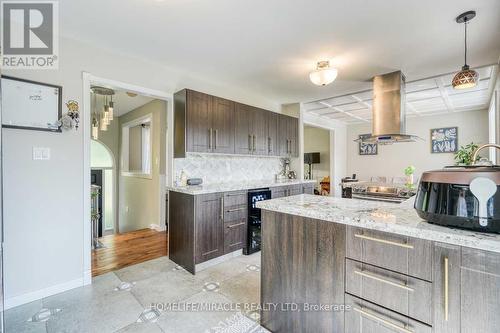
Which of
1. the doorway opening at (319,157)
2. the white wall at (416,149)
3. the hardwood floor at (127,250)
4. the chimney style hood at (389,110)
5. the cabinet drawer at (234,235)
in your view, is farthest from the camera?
the doorway opening at (319,157)

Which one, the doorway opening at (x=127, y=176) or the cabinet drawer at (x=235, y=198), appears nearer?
the cabinet drawer at (x=235, y=198)

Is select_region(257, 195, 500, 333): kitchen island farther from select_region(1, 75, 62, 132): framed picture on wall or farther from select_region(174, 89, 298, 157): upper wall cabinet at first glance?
select_region(1, 75, 62, 132): framed picture on wall

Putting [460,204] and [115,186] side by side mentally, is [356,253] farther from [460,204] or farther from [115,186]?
[115,186]

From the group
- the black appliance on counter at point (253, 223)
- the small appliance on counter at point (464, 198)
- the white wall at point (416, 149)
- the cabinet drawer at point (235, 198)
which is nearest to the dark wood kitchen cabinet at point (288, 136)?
the black appliance on counter at point (253, 223)

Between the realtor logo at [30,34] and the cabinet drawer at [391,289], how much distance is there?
2.97m

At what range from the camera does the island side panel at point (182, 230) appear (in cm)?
275

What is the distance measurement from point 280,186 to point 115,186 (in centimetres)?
448

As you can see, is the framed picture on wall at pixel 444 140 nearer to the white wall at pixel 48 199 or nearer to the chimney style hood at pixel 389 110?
the chimney style hood at pixel 389 110

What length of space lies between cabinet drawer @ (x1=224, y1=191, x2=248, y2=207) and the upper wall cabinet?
Result: 671mm

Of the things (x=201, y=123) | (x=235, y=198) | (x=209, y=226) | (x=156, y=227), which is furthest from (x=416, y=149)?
(x=156, y=227)

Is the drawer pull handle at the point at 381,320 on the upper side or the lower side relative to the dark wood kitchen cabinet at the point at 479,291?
lower

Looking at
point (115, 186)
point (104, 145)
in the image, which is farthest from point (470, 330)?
point (104, 145)

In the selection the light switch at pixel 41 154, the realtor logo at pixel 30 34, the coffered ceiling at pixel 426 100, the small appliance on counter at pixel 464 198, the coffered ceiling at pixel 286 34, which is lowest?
the small appliance on counter at pixel 464 198

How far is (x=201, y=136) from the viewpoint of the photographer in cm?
318
